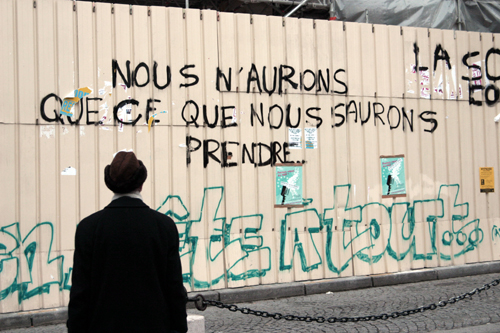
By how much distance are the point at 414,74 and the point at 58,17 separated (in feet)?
18.1

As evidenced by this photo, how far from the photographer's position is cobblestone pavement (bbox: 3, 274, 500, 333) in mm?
5707

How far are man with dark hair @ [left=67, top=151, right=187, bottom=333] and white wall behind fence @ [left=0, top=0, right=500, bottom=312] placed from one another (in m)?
4.25

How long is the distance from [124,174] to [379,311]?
450 centimetres

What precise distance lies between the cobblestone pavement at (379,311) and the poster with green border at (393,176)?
1.45 metres

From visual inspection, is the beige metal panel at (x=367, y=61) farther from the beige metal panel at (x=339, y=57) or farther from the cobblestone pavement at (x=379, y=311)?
the cobblestone pavement at (x=379, y=311)

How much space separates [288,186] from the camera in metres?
7.69

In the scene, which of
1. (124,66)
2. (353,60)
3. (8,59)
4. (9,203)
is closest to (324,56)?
(353,60)

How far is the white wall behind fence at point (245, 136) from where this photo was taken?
666cm

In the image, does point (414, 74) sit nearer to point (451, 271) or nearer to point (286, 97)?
point (286, 97)

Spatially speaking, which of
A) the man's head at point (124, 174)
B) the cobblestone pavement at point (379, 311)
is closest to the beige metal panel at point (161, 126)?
the cobblestone pavement at point (379, 311)

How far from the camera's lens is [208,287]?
7258 millimetres

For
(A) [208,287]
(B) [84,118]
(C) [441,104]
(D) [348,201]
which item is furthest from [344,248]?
(B) [84,118]

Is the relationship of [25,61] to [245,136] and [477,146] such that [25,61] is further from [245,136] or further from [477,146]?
[477,146]

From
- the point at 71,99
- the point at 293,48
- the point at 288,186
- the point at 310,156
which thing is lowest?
the point at 288,186
